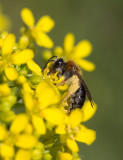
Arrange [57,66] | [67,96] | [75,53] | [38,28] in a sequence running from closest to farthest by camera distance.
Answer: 1. [67,96]
2. [57,66]
3. [38,28]
4. [75,53]

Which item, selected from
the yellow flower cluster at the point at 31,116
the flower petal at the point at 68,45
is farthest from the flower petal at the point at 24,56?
the flower petal at the point at 68,45

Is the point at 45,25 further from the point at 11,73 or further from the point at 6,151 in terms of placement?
the point at 6,151

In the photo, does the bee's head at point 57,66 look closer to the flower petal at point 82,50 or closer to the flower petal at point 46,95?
the flower petal at point 46,95

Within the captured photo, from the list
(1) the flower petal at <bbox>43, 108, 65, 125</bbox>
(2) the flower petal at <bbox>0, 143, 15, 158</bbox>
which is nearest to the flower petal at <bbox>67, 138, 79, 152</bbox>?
(1) the flower petal at <bbox>43, 108, 65, 125</bbox>

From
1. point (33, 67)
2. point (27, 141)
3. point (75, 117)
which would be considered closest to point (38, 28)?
point (33, 67)

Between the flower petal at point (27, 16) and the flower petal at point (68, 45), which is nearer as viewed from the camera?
the flower petal at point (27, 16)

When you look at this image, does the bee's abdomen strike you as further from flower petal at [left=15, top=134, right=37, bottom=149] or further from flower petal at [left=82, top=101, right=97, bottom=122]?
flower petal at [left=15, top=134, right=37, bottom=149]
